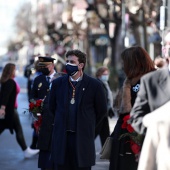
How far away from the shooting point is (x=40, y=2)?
131 metres

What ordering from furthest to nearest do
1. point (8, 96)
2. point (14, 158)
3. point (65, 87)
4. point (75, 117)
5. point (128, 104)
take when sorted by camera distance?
point (14, 158) < point (8, 96) < point (65, 87) < point (75, 117) < point (128, 104)

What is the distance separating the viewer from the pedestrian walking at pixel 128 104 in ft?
23.8

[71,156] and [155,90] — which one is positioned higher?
[155,90]

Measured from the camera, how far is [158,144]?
16.4ft

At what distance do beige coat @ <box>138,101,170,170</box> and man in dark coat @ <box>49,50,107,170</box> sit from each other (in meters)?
2.85

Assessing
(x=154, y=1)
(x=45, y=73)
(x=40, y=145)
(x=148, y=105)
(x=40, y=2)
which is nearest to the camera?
(x=148, y=105)

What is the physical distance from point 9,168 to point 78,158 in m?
4.08

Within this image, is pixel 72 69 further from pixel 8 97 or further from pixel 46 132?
pixel 8 97

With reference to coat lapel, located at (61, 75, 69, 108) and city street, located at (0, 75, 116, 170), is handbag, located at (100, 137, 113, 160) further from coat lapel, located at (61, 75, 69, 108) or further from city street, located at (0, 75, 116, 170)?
city street, located at (0, 75, 116, 170)

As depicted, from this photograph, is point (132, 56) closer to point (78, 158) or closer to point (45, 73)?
point (78, 158)

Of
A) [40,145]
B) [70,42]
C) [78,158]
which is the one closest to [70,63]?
[78,158]

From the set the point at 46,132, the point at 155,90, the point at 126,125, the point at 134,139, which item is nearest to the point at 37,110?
the point at 46,132

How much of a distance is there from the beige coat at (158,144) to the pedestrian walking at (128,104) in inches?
83.3

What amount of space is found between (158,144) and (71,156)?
307 cm
